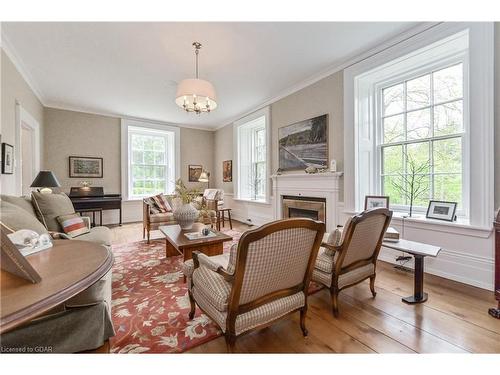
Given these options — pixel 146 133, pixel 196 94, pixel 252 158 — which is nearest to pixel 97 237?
pixel 196 94

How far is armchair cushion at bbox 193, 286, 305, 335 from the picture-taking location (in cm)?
128

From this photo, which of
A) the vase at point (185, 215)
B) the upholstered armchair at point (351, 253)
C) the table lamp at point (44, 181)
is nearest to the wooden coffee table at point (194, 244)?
the vase at point (185, 215)

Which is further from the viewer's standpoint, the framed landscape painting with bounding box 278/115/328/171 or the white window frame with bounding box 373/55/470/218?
the framed landscape painting with bounding box 278/115/328/171

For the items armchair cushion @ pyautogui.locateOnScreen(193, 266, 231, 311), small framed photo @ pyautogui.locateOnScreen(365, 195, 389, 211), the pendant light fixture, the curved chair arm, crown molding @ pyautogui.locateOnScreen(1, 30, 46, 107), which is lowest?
armchair cushion @ pyautogui.locateOnScreen(193, 266, 231, 311)

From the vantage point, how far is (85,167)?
207 inches

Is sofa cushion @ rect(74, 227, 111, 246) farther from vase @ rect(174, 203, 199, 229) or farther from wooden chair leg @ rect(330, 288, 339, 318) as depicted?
wooden chair leg @ rect(330, 288, 339, 318)

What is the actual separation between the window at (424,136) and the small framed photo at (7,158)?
5.01 m

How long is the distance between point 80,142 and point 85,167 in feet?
1.95

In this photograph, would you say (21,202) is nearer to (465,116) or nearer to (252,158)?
(252,158)

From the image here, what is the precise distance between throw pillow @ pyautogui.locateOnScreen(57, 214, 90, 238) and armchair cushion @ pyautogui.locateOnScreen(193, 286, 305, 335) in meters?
1.87

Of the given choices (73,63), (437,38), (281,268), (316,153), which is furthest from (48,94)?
(437,38)

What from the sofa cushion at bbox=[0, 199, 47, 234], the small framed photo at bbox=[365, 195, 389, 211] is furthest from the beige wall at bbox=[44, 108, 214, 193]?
the small framed photo at bbox=[365, 195, 389, 211]

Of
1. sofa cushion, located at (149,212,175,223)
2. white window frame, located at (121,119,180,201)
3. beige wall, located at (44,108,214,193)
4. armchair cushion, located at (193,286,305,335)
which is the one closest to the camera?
armchair cushion, located at (193,286,305,335)
